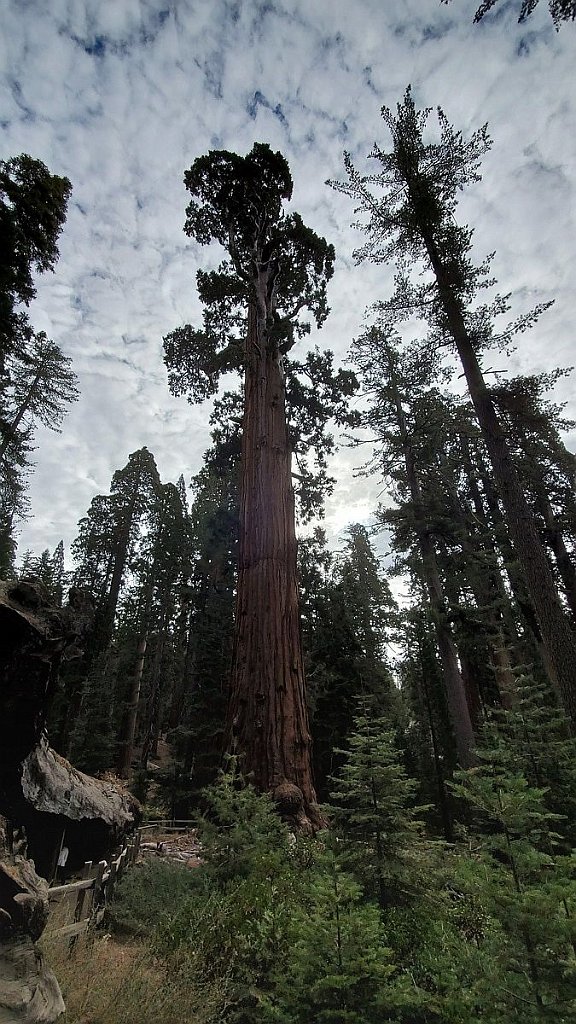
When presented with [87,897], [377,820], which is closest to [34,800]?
[87,897]

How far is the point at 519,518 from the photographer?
7.61 metres

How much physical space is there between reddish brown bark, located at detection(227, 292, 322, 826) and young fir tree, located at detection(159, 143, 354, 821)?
0.8 inches

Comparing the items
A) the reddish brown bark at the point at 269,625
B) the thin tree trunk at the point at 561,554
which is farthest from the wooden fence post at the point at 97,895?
the thin tree trunk at the point at 561,554

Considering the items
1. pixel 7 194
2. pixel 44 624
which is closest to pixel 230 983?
pixel 44 624

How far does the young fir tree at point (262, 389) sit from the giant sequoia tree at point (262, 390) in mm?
24

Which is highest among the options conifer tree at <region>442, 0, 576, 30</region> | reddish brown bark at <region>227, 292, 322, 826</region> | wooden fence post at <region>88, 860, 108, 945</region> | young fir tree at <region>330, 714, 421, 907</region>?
conifer tree at <region>442, 0, 576, 30</region>

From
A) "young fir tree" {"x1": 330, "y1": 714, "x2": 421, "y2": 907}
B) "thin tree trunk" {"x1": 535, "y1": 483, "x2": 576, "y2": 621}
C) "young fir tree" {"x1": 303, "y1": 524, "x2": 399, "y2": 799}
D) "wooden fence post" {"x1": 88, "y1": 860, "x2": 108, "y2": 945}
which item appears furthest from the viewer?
"thin tree trunk" {"x1": 535, "y1": 483, "x2": 576, "y2": 621}

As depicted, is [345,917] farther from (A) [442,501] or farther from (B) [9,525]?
(B) [9,525]

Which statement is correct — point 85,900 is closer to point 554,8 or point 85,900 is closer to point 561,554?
point 554,8

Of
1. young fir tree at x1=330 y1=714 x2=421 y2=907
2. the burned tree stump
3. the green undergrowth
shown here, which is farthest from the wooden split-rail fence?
young fir tree at x1=330 y1=714 x2=421 y2=907

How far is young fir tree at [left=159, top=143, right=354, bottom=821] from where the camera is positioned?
694cm

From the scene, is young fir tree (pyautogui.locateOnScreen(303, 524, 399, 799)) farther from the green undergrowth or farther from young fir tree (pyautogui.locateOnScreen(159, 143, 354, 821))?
the green undergrowth

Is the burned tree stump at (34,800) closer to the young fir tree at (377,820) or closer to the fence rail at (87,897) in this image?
the fence rail at (87,897)

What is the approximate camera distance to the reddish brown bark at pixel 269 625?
6617 millimetres
